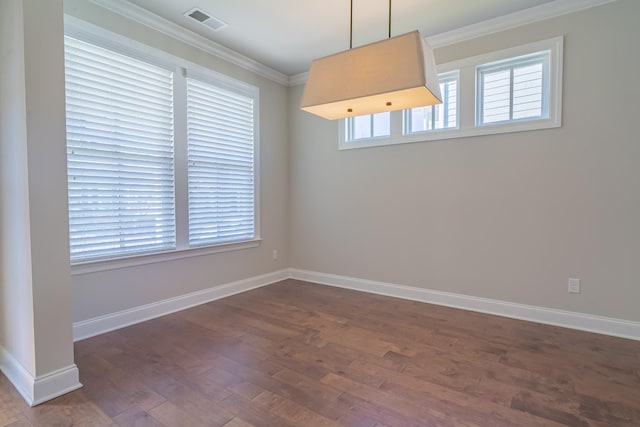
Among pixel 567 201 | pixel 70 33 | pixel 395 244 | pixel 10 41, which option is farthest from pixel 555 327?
pixel 70 33

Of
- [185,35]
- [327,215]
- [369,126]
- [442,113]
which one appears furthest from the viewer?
[327,215]

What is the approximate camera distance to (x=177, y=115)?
11.2 ft

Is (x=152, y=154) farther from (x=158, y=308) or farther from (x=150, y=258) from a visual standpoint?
(x=158, y=308)

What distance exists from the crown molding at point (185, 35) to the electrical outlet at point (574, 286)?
4198mm

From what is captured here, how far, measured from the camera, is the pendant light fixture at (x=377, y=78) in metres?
1.90

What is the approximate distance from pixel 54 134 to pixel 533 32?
3990 mm

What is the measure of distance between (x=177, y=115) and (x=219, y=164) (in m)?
0.72

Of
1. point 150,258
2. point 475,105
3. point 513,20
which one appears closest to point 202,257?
point 150,258

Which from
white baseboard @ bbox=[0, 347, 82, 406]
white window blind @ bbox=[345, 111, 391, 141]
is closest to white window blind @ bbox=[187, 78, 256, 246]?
white window blind @ bbox=[345, 111, 391, 141]

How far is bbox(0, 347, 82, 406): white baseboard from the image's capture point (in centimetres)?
190

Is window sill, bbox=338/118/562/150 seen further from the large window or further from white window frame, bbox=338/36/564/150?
the large window

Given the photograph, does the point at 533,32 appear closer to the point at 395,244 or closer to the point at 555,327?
the point at 395,244

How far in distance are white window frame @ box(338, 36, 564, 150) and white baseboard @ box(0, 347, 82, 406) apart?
11.7 feet

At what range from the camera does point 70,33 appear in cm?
261
